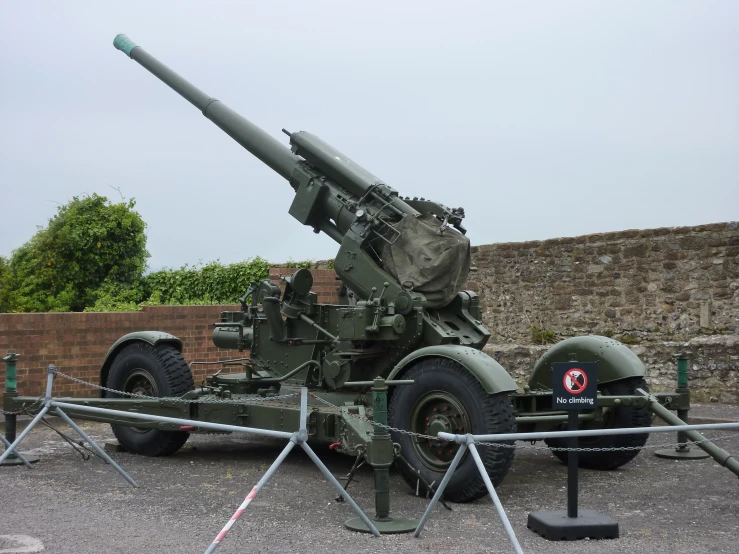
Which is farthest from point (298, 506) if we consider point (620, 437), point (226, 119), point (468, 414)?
point (226, 119)

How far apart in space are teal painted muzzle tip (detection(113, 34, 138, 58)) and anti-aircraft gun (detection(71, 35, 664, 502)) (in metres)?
1.90

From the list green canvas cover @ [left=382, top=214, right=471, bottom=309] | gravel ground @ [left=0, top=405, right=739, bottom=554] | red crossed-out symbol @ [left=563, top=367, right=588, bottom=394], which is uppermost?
green canvas cover @ [left=382, top=214, right=471, bottom=309]

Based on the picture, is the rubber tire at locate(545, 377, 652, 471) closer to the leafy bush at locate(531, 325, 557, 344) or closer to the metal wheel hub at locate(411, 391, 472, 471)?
the metal wheel hub at locate(411, 391, 472, 471)

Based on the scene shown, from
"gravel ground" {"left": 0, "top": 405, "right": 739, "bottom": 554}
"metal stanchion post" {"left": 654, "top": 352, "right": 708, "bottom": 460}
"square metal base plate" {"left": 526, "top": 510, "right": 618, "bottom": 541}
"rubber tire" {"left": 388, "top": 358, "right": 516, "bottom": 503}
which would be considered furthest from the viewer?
"metal stanchion post" {"left": 654, "top": 352, "right": 708, "bottom": 460}

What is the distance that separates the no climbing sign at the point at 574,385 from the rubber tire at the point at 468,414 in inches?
28.6

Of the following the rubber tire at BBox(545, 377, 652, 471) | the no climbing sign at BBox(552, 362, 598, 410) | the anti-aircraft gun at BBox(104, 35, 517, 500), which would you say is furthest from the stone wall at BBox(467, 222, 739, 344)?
the no climbing sign at BBox(552, 362, 598, 410)

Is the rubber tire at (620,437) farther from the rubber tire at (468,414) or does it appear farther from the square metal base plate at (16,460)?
the square metal base plate at (16,460)

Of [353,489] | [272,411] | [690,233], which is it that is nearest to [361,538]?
[353,489]

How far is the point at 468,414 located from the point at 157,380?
11.9ft

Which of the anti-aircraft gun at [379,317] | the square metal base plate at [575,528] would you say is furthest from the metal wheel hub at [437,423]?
the square metal base plate at [575,528]

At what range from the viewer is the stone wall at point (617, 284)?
1241cm

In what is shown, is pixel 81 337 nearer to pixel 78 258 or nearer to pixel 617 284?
pixel 78 258

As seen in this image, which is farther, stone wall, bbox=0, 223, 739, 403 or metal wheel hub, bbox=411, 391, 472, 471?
stone wall, bbox=0, 223, 739, 403

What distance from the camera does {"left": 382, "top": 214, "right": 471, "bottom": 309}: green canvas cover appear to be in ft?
26.2
